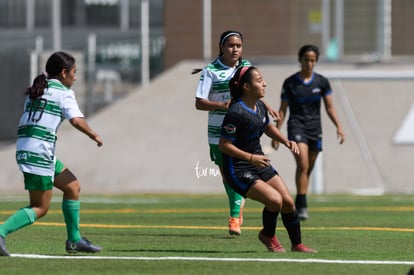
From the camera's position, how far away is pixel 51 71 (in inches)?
470

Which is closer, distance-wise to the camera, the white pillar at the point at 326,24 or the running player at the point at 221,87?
the running player at the point at 221,87

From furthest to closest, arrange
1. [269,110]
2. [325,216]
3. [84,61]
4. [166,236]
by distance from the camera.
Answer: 1. [84,61]
2. [325,216]
3. [166,236]
4. [269,110]

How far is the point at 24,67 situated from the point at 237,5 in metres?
6.31

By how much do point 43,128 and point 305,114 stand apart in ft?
19.8

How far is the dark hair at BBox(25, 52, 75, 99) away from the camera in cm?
1177

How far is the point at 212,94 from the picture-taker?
47.5 feet

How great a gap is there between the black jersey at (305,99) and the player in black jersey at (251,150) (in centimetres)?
504

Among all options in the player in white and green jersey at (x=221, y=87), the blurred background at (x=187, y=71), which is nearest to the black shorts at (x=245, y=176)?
the player in white and green jersey at (x=221, y=87)

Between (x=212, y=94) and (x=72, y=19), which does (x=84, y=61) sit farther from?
(x=212, y=94)

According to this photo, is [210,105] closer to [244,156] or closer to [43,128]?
[244,156]

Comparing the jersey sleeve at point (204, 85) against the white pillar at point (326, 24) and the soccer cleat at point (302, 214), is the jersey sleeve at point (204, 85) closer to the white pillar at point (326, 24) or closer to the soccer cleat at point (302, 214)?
the soccer cleat at point (302, 214)

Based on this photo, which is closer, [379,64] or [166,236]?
[166,236]

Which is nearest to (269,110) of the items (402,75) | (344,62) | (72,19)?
(402,75)

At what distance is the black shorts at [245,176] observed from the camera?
39.0 ft
